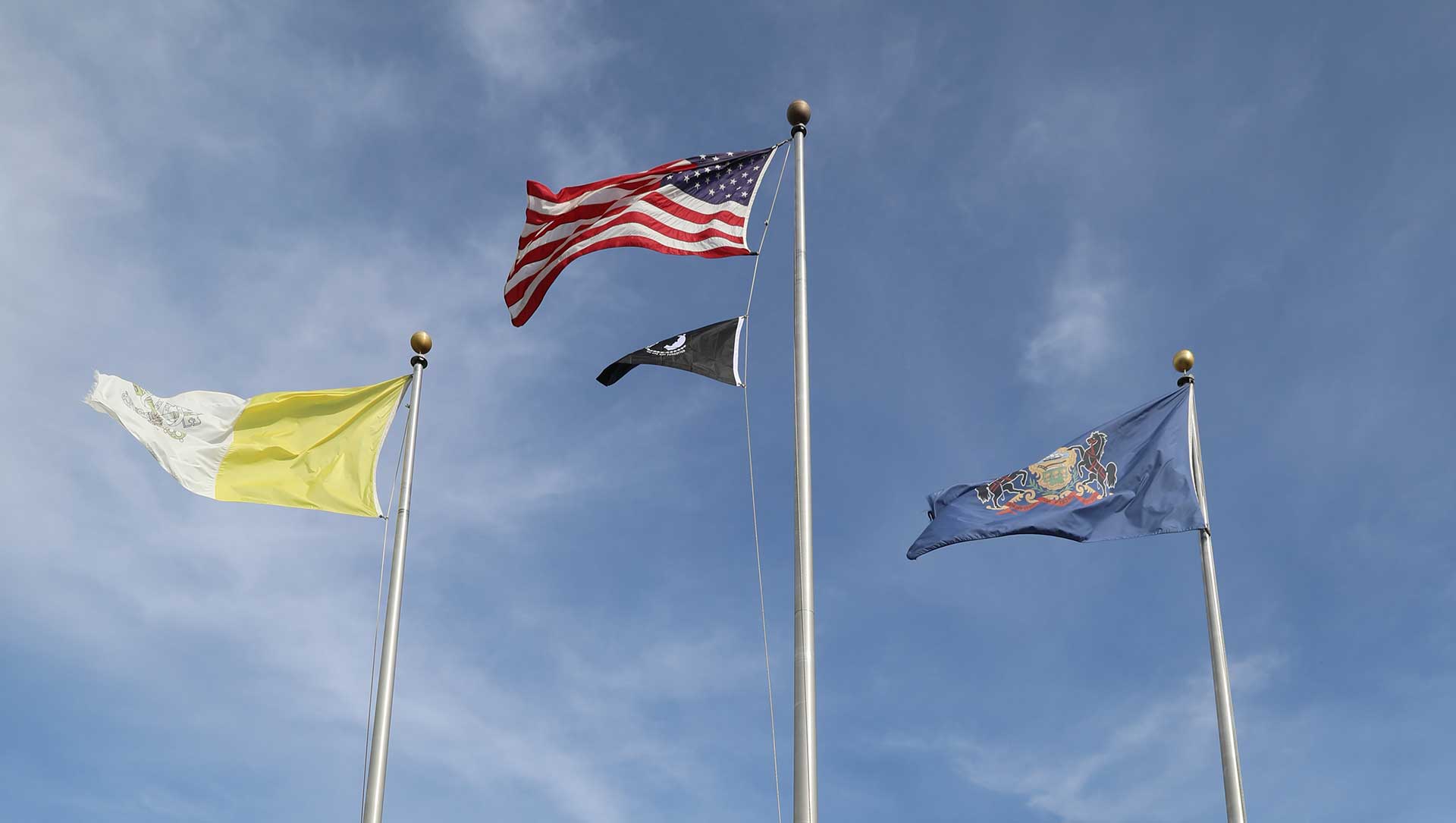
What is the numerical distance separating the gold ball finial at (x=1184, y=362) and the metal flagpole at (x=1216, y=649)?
1cm

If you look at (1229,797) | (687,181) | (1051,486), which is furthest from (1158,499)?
(687,181)

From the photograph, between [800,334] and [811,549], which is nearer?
[811,549]

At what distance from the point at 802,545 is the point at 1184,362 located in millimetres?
9207

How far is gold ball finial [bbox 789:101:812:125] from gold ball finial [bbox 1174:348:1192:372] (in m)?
7.43

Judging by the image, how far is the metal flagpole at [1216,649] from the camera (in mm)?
15898

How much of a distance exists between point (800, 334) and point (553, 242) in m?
5.22

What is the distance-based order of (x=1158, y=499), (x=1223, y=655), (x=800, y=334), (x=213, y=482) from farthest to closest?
1. (x=213, y=482)
2. (x=1158, y=499)
3. (x=1223, y=655)
4. (x=800, y=334)

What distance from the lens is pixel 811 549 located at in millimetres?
13953

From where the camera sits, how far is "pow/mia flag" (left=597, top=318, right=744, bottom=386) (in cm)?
1588

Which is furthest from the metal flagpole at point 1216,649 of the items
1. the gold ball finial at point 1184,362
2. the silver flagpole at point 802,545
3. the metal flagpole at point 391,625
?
the metal flagpole at point 391,625

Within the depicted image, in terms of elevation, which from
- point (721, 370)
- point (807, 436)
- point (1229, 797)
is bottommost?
point (1229, 797)

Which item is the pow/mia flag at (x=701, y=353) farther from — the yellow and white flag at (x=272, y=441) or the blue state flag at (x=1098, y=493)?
the yellow and white flag at (x=272, y=441)

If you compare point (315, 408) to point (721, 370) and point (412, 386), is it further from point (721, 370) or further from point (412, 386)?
point (721, 370)

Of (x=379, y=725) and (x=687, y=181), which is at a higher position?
(x=687, y=181)
